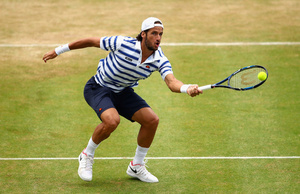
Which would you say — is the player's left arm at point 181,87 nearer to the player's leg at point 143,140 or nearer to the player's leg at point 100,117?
the player's leg at point 143,140

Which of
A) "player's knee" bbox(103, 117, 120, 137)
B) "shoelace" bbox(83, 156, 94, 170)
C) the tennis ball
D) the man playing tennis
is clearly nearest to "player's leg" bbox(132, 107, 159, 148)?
the man playing tennis

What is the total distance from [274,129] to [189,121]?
1.35 metres

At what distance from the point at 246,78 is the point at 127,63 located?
4.80ft

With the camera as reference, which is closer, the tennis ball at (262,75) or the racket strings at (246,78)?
the tennis ball at (262,75)

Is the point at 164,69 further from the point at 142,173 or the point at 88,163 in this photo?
the point at 88,163

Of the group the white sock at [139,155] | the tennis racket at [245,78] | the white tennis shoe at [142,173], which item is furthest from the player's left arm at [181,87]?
the white tennis shoe at [142,173]

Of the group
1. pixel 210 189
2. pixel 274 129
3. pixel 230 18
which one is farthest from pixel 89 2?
pixel 210 189

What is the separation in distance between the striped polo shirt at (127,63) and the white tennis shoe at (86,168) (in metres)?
1.02

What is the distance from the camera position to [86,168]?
7039mm

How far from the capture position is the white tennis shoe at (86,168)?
699 centimetres

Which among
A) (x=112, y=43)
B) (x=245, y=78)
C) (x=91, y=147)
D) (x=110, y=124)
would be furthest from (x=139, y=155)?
(x=245, y=78)

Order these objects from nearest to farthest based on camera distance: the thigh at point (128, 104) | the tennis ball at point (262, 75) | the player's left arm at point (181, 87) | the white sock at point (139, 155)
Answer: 1. the player's left arm at point (181, 87)
2. the tennis ball at point (262, 75)
3. the thigh at point (128, 104)
4. the white sock at point (139, 155)

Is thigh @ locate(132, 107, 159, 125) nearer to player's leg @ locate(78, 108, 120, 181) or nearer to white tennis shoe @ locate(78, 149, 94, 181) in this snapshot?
player's leg @ locate(78, 108, 120, 181)

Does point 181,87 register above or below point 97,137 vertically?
above
